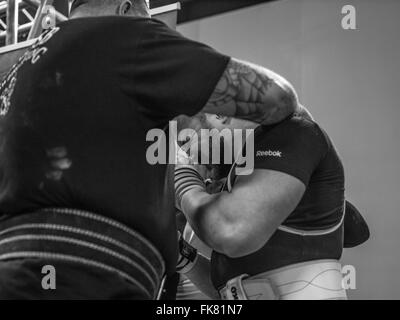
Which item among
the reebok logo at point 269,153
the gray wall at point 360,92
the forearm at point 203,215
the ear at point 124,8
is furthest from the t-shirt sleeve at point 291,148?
the gray wall at point 360,92

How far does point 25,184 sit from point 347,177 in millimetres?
2332

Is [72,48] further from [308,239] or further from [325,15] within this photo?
[325,15]

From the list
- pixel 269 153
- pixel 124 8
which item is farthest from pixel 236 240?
pixel 124 8

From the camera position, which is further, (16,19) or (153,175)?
(16,19)

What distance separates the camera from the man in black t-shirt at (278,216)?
1.03 metres

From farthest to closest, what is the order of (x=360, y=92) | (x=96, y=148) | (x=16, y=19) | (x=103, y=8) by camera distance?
(x=360, y=92) < (x=16, y=19) < (x=103, y=8) < (x=96, y=148)

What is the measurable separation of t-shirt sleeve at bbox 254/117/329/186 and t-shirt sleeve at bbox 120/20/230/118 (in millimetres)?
254

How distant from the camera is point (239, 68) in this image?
92 cm

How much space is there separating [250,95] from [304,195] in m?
0.33

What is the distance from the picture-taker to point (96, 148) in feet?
2.79

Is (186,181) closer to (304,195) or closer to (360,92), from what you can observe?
(304,195)

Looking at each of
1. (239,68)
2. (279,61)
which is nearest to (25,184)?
(239,68)

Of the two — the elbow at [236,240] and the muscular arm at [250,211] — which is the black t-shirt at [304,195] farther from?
the elbow at [236,240]

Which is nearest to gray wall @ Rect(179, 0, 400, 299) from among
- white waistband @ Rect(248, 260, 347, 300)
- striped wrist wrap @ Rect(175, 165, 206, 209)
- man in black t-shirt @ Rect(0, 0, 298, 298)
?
white waistband @ Rect(248, 260, 347, 300)
